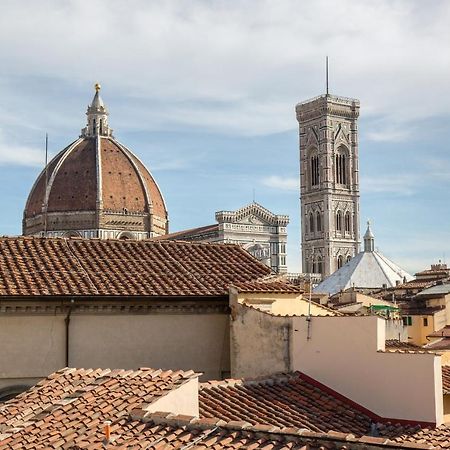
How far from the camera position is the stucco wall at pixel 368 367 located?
1218cm

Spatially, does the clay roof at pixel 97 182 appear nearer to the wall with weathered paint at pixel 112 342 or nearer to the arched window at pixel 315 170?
the arched window at pixel 315 170

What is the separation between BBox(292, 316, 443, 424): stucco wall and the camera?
12180 mm

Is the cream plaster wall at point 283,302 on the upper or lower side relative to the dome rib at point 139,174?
lower

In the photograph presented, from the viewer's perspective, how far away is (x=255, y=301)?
15.4 m

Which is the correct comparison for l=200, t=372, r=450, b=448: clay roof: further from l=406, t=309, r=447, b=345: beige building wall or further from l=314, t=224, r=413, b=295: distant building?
l=314, t=224, r=413, b=295: distant building

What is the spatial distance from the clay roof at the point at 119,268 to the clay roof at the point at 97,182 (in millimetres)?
92199

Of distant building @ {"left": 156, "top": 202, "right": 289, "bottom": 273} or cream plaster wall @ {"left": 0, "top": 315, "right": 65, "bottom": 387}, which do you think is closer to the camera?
cream plaster wall @ {"left": 0, "top": 315, "right": 65, "bottom": 387}

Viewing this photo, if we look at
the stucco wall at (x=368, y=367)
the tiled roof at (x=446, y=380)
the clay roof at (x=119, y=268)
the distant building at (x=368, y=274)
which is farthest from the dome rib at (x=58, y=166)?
→ the stucco wall at (x=368, y=367)

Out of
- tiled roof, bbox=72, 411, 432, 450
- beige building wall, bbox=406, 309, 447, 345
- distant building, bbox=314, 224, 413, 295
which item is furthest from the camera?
distant building, bbox=314, 224, 413, 295

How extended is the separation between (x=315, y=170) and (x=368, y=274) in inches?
1641

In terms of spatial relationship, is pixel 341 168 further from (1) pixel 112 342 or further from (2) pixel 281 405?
(2) pixel 281 405

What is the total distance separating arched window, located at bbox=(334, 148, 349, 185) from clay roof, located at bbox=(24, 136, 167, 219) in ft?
84.5

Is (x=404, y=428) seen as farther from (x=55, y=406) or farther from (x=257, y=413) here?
(x=55, y=406)

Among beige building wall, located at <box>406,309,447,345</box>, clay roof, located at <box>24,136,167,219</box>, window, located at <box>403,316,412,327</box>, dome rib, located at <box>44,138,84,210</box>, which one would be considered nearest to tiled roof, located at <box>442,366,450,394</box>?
beige building wall, located at <box>406,309,447,345</box>
